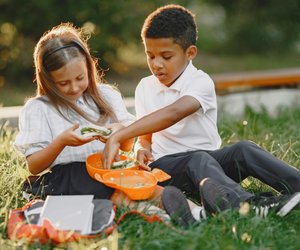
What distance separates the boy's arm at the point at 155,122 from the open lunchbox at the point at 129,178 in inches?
2.6

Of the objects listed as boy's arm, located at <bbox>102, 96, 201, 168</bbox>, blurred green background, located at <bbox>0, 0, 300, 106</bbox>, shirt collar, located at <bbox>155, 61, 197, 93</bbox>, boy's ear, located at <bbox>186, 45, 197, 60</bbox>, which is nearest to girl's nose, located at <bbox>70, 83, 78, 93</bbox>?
boy's arm, located at <bbox>102, 96, 201, 168</bbox>

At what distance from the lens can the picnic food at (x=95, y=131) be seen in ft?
10.5

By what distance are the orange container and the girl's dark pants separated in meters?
0.08

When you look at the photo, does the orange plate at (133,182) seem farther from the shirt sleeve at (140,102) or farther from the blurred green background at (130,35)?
the blurred green background at (130,35)

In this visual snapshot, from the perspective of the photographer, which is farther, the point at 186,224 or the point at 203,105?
the point at 203,105

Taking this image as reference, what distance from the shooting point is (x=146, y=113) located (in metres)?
3.68

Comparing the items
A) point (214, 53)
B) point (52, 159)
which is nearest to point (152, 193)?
A: point (52, 159)

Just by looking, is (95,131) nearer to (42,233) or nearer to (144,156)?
(144,156)

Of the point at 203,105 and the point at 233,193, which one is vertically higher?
the point at 203,105

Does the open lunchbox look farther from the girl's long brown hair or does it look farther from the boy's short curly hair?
the boy's short curly hair

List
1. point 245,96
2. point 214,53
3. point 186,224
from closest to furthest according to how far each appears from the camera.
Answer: point 186,224, point 245,96, point 214,53

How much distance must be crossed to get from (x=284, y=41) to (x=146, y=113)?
841 centimetres

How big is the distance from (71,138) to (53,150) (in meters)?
0.14

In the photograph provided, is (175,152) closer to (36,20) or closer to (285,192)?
(285,192)
